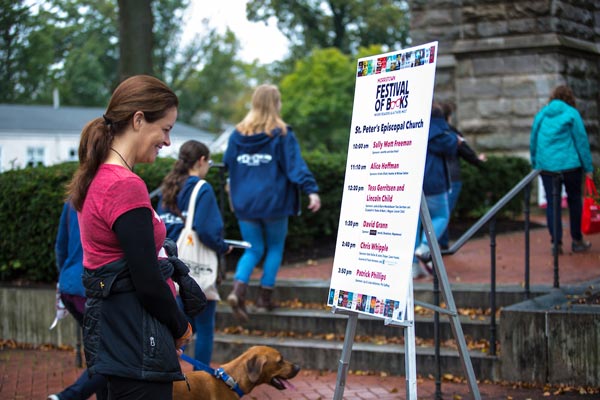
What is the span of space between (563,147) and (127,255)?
7.06 metres

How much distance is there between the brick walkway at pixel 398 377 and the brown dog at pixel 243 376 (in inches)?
40.4

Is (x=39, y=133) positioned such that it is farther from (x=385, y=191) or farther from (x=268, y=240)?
(x=385, y=191)

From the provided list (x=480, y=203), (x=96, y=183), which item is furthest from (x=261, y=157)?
(x=480, y=203)

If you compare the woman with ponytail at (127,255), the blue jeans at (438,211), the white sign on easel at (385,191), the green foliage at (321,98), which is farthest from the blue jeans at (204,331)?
the green foliage at (321,98)

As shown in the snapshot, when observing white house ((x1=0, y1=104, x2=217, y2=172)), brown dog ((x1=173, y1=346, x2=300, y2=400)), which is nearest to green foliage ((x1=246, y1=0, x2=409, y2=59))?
white house ((x1=0, y1=104, x2=217, y2=172))

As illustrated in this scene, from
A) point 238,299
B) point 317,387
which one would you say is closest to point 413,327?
point 317,387

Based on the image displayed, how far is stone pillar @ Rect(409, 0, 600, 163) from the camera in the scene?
534 inches

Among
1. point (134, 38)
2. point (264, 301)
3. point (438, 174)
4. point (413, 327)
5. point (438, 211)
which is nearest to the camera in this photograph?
point (413, 327)

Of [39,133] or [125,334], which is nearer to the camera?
[125,334]

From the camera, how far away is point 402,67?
14.7 feet

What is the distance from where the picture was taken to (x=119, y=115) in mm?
3096

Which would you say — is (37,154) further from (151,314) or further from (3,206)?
(151,314)

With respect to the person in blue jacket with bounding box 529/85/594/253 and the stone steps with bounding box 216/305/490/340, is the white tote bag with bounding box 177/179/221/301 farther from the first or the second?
the person in blue jacket with bounding box 529/85/594/253

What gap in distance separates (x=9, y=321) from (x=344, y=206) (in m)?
5.64
